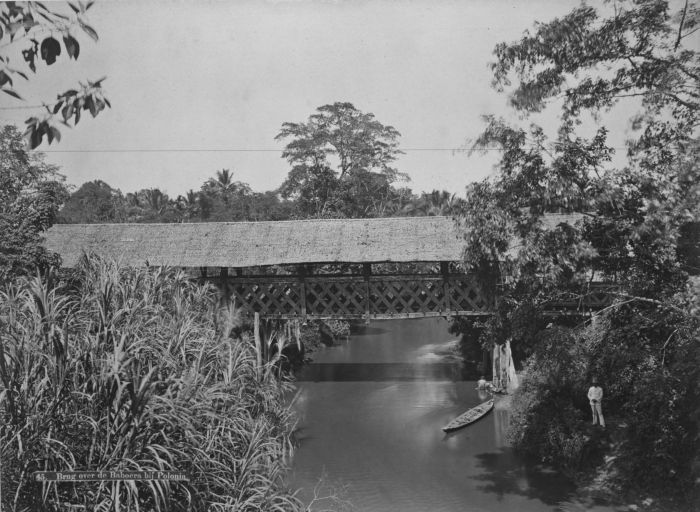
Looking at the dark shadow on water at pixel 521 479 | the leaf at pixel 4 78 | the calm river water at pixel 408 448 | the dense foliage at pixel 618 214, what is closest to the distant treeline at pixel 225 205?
the calm river water at pixel 408 448

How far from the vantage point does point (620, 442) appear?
7938mm

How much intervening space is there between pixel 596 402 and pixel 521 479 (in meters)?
1.54

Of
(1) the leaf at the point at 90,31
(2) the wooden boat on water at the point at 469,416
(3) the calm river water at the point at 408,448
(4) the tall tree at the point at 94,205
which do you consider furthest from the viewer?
(4) the tall tree at the point at 94,205

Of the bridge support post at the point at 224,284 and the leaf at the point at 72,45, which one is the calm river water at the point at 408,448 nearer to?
the bridge support post at the point at 224,284

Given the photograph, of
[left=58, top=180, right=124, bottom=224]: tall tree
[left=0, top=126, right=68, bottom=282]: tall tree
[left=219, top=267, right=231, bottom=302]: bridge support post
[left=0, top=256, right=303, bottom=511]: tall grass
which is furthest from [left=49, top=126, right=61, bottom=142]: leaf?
[left=58, top=180, right=124, bottom=224]: tall tree

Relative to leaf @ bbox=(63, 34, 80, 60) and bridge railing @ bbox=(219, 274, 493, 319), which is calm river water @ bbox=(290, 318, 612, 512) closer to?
bridge railing @ bbox=(219, 274, 493, 319)

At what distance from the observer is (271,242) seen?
35.6 feet

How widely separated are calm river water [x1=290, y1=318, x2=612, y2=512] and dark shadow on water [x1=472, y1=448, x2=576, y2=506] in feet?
0.04

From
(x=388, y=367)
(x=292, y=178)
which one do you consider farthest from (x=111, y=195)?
(x=388, y=367)

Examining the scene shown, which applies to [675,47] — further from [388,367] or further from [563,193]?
[388,367]

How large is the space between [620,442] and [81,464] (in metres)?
6.77

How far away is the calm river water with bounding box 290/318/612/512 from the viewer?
7.42m

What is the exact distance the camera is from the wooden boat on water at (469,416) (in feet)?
32.6

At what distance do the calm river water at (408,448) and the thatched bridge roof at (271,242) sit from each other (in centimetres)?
291
